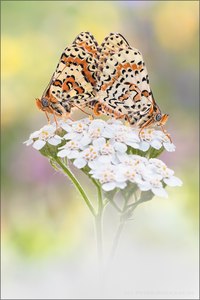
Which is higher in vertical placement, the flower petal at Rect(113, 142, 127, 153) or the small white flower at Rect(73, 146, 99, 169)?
the flower petal at Rect(113, 142, 127, 153)

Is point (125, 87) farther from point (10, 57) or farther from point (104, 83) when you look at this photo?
point (10, 57)

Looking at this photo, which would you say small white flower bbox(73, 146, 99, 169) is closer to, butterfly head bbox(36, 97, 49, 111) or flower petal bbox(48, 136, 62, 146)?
flower petal bbox(48, 136, 62, 146)

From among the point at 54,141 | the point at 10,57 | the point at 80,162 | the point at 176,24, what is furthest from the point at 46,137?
the point at 176,24

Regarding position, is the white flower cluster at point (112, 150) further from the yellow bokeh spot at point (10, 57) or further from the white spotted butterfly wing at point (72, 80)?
the yellow bokeh spot at point (10, 57)

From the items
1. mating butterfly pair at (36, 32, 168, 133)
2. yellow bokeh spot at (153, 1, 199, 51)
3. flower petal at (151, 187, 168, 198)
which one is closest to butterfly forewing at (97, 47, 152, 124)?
mating butterfly pair at (36, 32, 168, 133)

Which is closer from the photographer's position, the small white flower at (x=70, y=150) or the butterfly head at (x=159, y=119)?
the small white flower at (x=70, y=150)

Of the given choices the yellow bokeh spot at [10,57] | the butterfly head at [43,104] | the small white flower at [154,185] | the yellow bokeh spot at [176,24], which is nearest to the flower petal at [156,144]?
the small white flower at [154,185]
